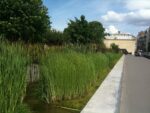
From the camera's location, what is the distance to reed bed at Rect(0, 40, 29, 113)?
5.06m

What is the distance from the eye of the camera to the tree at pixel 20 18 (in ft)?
76.7

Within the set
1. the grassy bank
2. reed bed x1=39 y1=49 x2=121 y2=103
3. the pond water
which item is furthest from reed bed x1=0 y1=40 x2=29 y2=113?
reed bed x1=39 y1=49 x2=121 y2=103

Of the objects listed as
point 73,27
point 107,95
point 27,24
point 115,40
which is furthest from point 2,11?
point 115,40

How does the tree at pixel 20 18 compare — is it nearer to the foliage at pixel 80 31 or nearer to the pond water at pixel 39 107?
the pond water at pixel 39 107

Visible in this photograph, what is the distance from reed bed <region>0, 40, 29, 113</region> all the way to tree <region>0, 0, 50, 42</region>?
57.4 ft

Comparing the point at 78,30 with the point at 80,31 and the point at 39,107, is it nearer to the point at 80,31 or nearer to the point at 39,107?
the point at 80,31

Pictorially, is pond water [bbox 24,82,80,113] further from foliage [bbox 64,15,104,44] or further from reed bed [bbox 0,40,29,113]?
foliage [bbox 64,15,104,44]

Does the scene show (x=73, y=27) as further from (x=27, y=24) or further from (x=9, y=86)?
(x=9, y=86)

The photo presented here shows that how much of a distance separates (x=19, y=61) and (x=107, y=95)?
198 inches

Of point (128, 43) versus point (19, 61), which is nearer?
point (19, 61)

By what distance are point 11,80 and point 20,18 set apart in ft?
61.9

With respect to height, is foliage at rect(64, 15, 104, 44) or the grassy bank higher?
foliage at rect(64, 15, 104, 44)

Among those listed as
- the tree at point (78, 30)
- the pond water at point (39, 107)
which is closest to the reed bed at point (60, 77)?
the pond water at point (39, 107)

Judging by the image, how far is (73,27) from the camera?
52.5m
